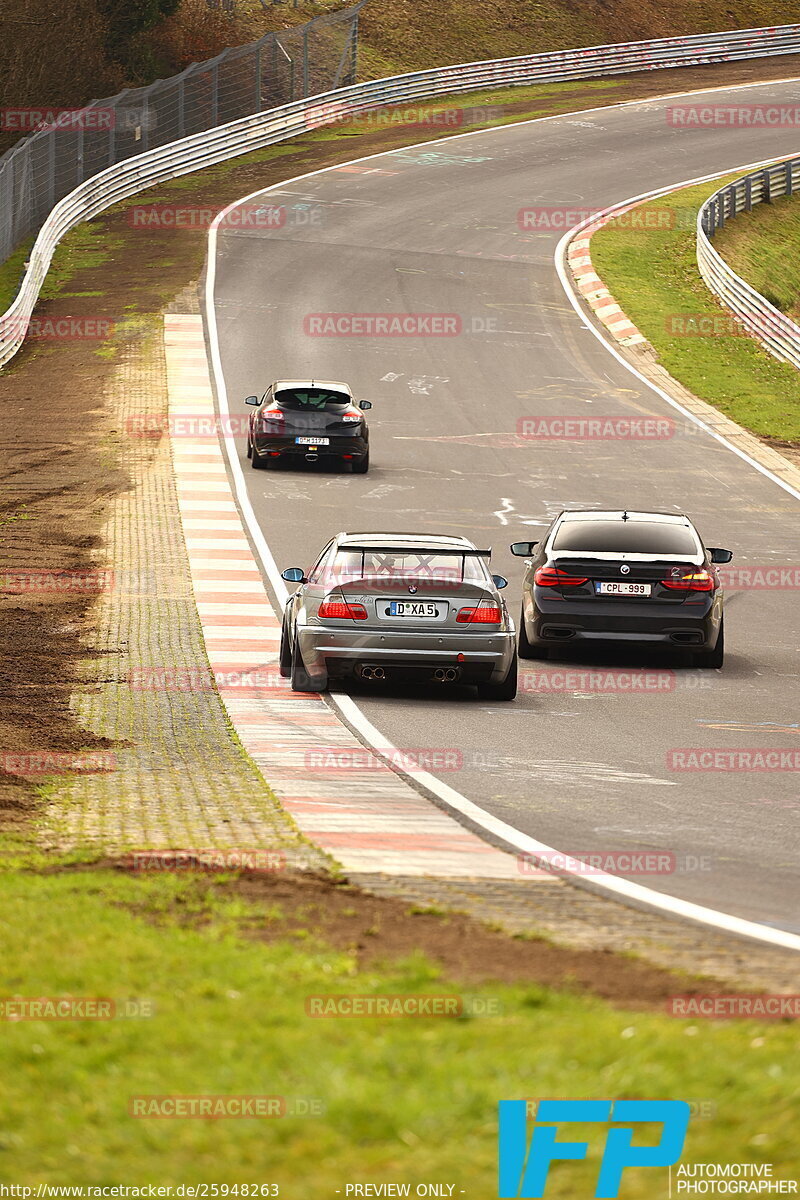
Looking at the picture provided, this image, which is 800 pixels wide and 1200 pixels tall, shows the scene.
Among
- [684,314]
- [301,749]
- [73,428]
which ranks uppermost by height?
[684,314]

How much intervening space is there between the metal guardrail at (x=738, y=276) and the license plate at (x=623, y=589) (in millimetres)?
24422

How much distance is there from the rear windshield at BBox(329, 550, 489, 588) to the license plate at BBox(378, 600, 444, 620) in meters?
0.18

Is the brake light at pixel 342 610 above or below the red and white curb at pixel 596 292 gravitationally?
below

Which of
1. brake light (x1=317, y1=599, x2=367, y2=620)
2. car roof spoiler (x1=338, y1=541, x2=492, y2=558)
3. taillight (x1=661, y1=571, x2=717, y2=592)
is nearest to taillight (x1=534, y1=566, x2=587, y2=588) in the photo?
taillight (x1=661, y1=571, x2=717, y2=592)

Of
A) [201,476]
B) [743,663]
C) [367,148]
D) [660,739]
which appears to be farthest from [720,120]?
[660,739]

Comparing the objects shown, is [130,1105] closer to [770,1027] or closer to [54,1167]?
[54,1167]

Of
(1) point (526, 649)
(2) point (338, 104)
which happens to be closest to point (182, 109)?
(2) point (338, 104)

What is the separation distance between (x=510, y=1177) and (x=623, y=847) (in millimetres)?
4839

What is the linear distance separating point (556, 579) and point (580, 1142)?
11915 millimetres

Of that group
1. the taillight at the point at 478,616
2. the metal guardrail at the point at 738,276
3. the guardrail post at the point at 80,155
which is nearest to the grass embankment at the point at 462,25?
the guardrail post at the point at 80,155

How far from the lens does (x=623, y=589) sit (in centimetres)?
1611

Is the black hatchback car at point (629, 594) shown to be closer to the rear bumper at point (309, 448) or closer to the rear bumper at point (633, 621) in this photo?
the rear bumper at point (633, 621)

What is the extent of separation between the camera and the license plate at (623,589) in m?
16.1

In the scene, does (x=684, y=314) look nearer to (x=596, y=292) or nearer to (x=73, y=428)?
(x=596, y=292)
